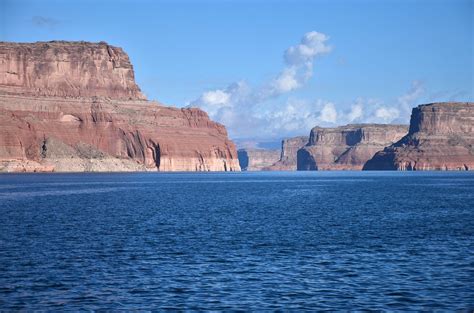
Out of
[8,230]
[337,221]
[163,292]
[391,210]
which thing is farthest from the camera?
[391,210]

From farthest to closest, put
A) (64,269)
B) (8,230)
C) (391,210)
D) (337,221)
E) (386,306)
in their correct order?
(391,210) < (337,221) < (8,230) < (64,269) < (386,306)

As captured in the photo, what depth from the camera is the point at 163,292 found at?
31.1 metres

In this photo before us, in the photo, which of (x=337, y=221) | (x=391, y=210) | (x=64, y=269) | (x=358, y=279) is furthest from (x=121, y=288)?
(x=391, y=210)

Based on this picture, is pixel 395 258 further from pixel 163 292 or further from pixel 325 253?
pixel 163 292

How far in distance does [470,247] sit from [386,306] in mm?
17320

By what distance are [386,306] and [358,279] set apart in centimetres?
520

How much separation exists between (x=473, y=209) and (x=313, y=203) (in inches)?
776

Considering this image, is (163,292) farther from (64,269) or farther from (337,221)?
(337,221)

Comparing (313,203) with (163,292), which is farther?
(313,203)

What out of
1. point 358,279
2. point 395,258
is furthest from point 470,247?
point 358,279

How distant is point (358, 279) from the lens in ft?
110

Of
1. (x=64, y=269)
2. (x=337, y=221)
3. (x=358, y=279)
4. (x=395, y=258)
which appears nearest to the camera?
(x=358, y=279)

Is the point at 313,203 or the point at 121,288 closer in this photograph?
the point at 121,288

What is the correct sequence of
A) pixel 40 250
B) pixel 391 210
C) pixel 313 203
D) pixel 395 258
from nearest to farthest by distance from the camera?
pixel 395 258 → pixel 40 250 → pixel 391 210 → pixel 313 203
